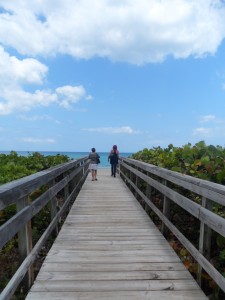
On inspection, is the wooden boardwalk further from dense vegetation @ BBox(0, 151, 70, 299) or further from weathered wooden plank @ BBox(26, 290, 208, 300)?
dense vegetation @ BBox(0, 151, 70, 299)

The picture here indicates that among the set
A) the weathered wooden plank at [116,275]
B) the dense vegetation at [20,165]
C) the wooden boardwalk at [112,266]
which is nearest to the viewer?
the wooden boardwalk at [112,266]

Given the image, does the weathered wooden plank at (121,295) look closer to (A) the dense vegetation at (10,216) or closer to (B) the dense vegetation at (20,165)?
(A) the dense vegetation at (10,216)

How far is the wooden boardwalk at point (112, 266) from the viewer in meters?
3.11

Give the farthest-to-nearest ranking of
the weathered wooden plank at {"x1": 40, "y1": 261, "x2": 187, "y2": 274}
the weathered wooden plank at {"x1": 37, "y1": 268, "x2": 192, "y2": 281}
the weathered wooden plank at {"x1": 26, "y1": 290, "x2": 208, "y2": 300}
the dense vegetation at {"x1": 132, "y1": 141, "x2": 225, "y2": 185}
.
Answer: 1. the dense vegetation at {"x1": 132, "y1": 141, "x2": 225, "y2": 185}
2. the weathered wooden plank at {"x1": 40, "y1": 261, "x2": 187, "y2": 274}
3. the weathered wooden plank at {"x1": 37, "y1": 268, "x2": 192, "y2": 281}
4. the weathered wooden plank at {"x1": 26, "y1": 290, "x2": 208, "y2": 300}

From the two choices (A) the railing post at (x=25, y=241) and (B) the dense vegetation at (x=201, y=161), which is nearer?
(A) the railing post at (x=25, y=241)

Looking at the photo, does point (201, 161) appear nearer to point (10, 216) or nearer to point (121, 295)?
point (121, 295)

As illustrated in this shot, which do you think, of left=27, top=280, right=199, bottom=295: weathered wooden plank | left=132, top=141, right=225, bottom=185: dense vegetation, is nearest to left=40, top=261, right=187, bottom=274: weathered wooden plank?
left=27, top=280, right=199, bottom=295: weathered wooden plank

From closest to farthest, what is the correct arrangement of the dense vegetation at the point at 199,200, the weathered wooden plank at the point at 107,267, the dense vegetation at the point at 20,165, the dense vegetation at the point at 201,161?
the dense vegetation at the point at 199,200 → the weathered wooden plank at the point at 107,267 → the dense vegetation at the point at 201,161 → the dense vegetation at the point at 20,165

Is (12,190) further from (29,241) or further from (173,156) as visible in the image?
(173,156)

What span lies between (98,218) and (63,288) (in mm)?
3140

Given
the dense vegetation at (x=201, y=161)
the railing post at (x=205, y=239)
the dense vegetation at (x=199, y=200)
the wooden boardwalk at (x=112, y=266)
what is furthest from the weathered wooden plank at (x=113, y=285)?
the dense vegetation at (x=201, y=161)

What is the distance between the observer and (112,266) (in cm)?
377

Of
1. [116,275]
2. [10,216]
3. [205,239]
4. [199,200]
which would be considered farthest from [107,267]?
[10,216]

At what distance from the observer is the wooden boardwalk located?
10.2 feet
